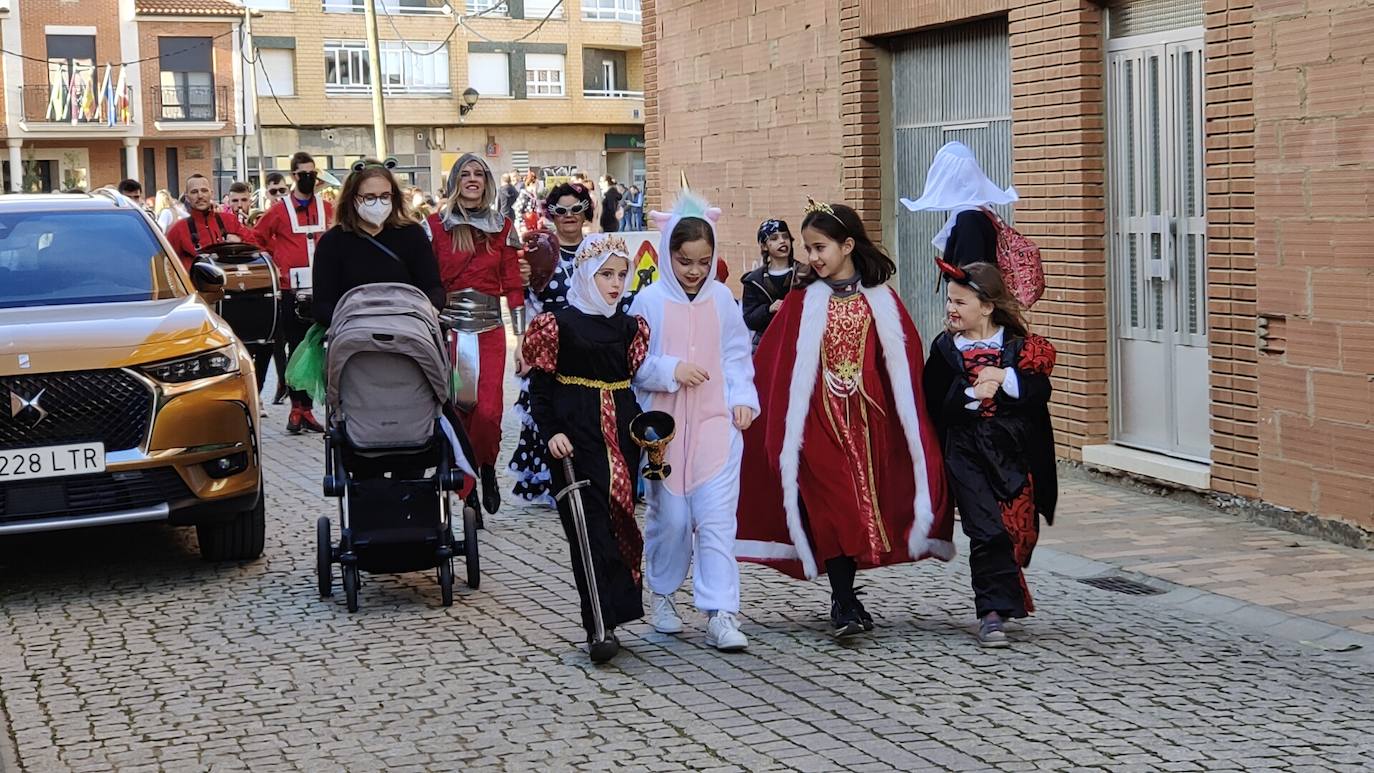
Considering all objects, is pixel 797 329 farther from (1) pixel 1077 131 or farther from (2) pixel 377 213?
(1) pixel 1077 131

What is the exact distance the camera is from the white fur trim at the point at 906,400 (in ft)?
24.4

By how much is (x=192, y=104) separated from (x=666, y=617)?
64.6 meters

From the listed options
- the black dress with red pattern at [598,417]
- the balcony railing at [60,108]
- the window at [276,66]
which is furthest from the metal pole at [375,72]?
the balcony railing at [60,108]

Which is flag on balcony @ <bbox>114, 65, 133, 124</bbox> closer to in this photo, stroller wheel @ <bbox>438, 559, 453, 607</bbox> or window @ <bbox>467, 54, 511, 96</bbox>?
window @ <bbox>467, 54, 511, 96</bbox>

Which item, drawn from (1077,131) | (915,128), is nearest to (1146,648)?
(1077,131)

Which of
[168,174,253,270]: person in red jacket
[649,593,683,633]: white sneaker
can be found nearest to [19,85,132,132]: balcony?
[168,174,253,270]: person in red jacket

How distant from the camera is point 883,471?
750cm

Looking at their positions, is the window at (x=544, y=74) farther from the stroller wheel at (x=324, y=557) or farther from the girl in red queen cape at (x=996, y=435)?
the girl in red queen cape at (x=996, y=435)

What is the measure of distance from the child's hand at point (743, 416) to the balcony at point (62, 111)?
6226 centimetres

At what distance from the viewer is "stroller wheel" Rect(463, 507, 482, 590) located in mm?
8477

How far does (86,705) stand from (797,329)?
299 cm

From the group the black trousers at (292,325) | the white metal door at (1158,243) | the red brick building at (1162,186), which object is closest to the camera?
the red brick building at (1162,186)

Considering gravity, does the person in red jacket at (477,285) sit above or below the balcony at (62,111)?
below

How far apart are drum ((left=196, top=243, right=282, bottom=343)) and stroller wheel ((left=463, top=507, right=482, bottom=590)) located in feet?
20.3
